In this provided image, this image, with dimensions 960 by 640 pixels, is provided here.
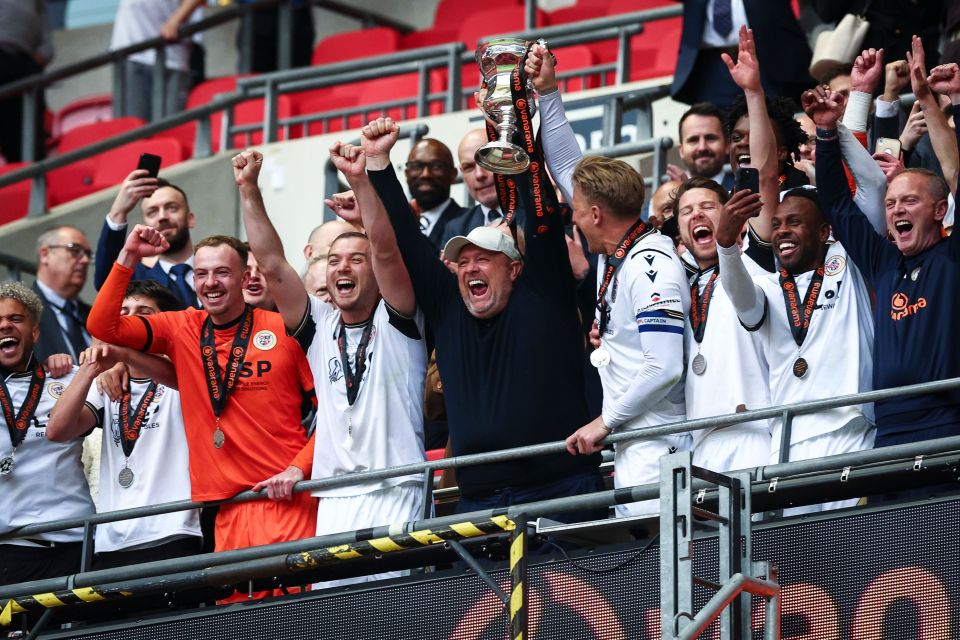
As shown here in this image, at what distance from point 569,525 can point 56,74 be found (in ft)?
27.8

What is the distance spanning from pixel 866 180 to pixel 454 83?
217 inches

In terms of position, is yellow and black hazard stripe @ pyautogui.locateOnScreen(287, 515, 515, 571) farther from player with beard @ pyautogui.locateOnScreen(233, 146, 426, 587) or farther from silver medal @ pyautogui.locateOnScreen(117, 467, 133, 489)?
silver medal @ pyautogui.locateOnScreen(117, 467, 133, 489)

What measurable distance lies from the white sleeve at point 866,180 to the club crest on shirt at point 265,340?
2.37 metres

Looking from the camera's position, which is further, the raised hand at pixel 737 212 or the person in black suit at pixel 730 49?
the person in black suit at pixel 730 49

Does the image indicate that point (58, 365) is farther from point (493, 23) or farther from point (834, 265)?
point (493, 23)

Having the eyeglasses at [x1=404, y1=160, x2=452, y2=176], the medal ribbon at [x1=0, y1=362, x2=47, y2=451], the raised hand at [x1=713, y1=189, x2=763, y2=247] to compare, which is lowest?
the medal ribbon at [x1=0, y1=362, x2=47, y2=451]

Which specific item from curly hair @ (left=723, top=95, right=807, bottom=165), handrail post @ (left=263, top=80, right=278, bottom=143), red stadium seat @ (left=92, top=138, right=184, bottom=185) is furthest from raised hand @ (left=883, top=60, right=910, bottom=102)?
red stadium seat @ (left=92, top=138, right=184, bottom=185)

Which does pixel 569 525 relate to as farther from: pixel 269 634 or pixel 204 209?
pixel 204 209

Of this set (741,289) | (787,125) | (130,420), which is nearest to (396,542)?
(741,289)

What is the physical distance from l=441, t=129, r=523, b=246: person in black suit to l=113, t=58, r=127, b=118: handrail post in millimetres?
6045

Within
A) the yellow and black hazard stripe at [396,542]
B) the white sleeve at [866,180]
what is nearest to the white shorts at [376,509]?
the yellow and black hazard stripe at [396,542]

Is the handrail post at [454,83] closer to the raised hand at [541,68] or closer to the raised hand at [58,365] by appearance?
the raised hand at [58,365]

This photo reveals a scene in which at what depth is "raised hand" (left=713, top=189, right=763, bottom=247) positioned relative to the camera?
6.21 metres

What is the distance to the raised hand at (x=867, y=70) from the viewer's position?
7090 mm
